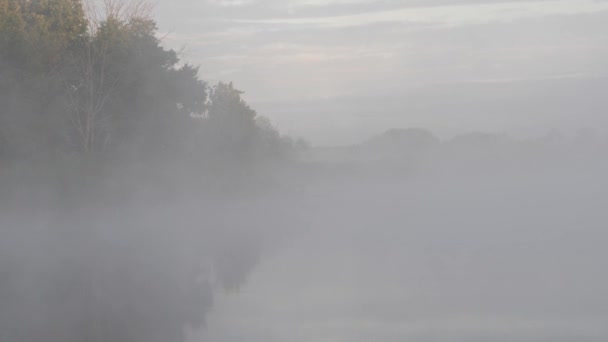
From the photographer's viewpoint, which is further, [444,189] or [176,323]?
[444,189]

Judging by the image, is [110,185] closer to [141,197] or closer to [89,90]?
[141,197]

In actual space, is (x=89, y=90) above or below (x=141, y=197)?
above

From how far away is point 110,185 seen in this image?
31.2 meters

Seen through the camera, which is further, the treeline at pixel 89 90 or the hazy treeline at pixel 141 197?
the treeline at pixel 89 90

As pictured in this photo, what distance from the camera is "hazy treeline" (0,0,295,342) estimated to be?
1249 cm

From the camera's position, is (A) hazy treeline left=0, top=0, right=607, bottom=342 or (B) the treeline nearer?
(A) hazy treeline left=0, top=0, right=607, bottom=342

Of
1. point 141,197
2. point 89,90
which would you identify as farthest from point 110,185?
point 89,90

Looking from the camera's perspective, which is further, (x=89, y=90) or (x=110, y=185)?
(x=89, y=90)

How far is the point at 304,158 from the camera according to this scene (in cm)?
7131

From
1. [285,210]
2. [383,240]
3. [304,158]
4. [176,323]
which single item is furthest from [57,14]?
[304,158]

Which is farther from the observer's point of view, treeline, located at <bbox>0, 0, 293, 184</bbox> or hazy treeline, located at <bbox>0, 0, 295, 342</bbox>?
treeline, located at <bbox>0, 0, 293, 184</bbox>

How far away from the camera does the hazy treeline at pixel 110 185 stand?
12.5m

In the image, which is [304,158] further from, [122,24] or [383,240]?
[383,240]

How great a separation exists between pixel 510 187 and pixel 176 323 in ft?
125
